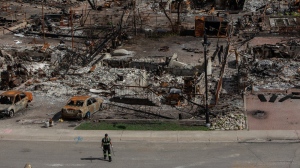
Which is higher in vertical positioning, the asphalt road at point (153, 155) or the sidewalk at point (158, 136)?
the sidewalk at point (158, 136)

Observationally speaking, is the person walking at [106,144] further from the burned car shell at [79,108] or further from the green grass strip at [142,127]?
the burned car shell at [79,108]

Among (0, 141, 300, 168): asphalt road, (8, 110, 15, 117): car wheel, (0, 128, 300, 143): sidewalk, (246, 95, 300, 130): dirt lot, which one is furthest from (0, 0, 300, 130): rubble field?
(0, 141, 300, 168): asphalt road

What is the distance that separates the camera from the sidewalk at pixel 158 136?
28.4m

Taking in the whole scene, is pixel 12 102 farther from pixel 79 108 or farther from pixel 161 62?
pixel 161 62

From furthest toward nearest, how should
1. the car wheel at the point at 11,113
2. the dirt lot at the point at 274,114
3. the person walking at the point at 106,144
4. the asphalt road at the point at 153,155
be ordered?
the car wheel at the point at 11,113 < the dirt lot at the point at 274,114 < the asphalt road at the point at 153,155 < the person walking at the point at 106,144

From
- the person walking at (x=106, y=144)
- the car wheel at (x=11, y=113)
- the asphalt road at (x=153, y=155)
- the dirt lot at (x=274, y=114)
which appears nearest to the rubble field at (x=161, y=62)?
the dirt lot at (x=274, y=114)

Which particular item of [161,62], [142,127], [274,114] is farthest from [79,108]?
[161,62]

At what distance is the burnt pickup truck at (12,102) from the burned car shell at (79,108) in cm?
343

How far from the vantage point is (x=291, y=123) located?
30406 millimetres

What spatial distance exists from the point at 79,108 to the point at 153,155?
700cm

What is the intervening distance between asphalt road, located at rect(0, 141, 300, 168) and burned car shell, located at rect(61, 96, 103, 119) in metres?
3.52

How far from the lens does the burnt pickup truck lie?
32.9m

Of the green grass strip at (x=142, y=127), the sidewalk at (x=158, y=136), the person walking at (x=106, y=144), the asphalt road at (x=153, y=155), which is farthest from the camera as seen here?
the green grass strip at (x=142, y=127)

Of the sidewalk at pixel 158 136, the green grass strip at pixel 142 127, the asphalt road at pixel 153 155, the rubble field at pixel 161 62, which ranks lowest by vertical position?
the asphalt road at pixel 153 155
